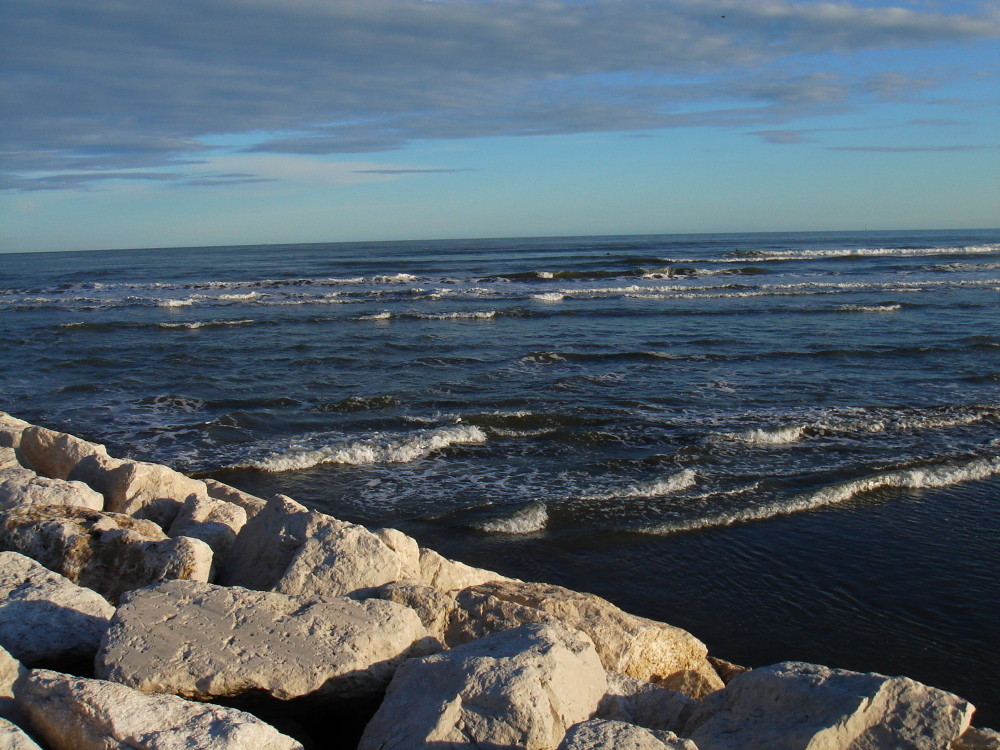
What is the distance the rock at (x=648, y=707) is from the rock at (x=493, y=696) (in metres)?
0.09

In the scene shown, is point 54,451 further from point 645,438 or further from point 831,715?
point 645,438

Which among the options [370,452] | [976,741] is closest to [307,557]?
[976,741]

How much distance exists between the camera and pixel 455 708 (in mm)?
3730

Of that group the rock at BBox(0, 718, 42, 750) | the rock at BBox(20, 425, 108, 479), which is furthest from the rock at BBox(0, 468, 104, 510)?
the rock at BBox(0, 718, 42, 750)

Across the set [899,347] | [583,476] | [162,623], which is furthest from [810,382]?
[162,623]

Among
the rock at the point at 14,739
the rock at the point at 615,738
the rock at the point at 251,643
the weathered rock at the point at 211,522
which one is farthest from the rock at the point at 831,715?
the weathered rock at the point at 211,522

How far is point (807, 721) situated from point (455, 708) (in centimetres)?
164

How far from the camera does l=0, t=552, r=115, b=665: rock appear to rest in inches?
174

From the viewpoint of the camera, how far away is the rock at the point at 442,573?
19.2 feet

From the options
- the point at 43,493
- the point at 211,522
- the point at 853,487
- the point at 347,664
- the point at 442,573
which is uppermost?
the point at 43,493

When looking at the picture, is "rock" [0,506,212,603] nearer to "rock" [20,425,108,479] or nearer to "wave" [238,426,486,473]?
"rock" [20,425,108,479]

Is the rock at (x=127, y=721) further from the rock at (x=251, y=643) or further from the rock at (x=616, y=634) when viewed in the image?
the rock at (x=616, y=634)

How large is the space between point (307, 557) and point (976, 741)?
3817 millimetres

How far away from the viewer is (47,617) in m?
4.57
